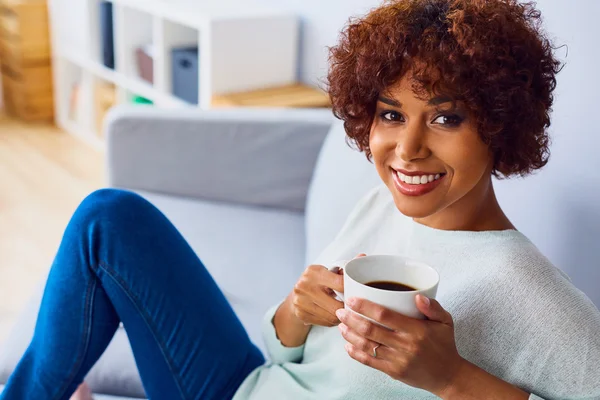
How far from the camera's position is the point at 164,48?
319 centimetres

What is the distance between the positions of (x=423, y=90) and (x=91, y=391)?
2.98 ft

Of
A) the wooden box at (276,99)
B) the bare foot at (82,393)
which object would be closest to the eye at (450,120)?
the bare foot at (82,393)

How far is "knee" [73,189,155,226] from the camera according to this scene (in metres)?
1.25

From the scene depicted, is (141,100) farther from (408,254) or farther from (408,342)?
(408,342)

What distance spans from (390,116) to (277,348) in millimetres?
448

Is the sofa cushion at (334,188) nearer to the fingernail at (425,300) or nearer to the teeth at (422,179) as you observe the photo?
the teeth at (422,179)

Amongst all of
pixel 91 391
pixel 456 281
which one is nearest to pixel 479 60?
pixel 456 281

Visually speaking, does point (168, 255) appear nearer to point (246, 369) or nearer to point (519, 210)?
point (246, 369)

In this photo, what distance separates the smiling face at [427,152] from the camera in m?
0.99

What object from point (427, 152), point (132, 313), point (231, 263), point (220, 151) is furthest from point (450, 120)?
point (220, 151)

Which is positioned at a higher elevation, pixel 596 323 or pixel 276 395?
pixel 596 323

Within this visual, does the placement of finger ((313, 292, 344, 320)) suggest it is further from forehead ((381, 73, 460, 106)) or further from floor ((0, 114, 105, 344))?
floor ((0, 114, 105, 344))

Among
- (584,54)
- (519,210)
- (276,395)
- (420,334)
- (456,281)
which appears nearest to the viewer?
(420,334)

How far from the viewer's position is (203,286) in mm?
1289
